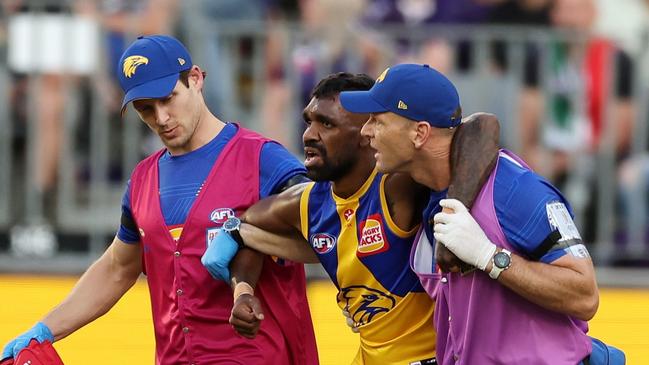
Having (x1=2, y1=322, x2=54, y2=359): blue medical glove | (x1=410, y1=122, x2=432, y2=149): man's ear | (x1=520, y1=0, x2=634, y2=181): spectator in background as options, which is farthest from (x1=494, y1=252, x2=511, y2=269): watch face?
(x1=520, y1=0, x2=634, y2=181): spectator in background

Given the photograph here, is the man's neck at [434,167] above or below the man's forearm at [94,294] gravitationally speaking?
above

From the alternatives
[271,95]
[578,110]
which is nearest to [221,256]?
[271,95]

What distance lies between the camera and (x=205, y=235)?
5961 millimetres

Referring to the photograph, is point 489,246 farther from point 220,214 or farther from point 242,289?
point 220,214

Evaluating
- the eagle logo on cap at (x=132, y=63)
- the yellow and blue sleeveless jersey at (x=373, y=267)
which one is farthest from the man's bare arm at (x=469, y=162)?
the eagle logo on cap at (x=132, y=63)

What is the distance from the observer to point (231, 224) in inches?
230

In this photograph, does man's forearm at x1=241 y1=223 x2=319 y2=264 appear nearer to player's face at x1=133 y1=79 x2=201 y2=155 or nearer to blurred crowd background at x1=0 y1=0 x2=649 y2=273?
player's face at x1=133 y1=79 x2=201 y2=155

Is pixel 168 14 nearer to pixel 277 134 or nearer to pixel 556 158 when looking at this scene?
pixel 277 134

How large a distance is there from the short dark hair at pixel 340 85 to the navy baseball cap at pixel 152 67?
637 millimetres

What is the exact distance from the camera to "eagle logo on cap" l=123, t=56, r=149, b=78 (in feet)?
19.4

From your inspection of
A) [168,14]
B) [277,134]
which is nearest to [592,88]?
[277,134]

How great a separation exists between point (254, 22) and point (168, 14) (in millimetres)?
685

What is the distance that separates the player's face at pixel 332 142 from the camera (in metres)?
5.56

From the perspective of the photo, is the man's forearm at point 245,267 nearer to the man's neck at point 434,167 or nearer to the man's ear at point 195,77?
the man's ear at point 195,77
